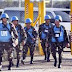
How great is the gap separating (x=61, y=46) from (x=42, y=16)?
187 inches

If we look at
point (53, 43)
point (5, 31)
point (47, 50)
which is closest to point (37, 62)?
point (47, 50)

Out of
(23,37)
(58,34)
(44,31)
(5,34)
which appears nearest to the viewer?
(5,34)

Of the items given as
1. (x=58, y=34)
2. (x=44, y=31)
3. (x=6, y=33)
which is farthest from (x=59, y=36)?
(x=44, y=31)

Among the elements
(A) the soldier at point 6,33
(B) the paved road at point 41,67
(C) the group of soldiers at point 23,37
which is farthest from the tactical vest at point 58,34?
(A) the soldier at point 6,33

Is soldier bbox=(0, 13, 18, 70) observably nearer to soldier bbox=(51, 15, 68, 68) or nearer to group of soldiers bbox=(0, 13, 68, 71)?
group of soldiers bbox=(0, 13, 68, 71)

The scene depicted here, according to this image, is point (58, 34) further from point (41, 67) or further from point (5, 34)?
point (5, 34)

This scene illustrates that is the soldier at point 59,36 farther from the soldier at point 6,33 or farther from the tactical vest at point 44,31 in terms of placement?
the tactical vest at point 44,31

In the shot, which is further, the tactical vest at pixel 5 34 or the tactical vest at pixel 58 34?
the tactical vest at pixel 58 34

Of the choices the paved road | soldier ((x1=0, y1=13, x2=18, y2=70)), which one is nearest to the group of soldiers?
soldier ((x1=0, y1=13, x2=18, y2=70))

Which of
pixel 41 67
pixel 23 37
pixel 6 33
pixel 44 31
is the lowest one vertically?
pixel 41 67

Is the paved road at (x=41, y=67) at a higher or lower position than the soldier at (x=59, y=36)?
lower

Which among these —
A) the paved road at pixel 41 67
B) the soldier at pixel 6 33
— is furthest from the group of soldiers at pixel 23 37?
the paved road at pixel 41 67

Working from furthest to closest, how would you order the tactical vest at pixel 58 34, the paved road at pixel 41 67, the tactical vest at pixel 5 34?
the tactical vest at pixel 58 34 → the paved road at pixel 41 67 → the tactical vest at pixel 5 34

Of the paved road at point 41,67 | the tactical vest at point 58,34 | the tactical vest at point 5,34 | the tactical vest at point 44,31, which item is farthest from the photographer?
the tactical vest at point 44,31
